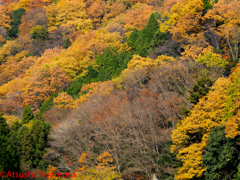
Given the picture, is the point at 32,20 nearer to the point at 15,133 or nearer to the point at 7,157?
the point at 15,133

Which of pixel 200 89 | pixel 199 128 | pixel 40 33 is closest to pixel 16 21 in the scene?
pixel 40 33

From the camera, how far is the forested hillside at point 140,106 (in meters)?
19.2

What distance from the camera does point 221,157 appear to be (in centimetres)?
1711

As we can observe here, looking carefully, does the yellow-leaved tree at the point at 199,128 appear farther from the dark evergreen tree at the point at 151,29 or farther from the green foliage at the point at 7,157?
the dark evergreen tree at the point at 151,29

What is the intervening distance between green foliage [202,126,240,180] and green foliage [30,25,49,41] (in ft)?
170

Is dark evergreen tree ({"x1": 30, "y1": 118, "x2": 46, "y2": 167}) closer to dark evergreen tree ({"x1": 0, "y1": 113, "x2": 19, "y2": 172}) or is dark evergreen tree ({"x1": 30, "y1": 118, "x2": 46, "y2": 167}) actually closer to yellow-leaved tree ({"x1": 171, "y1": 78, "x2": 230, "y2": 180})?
dark evergreen tree ({"x1": 0, "y1": 113, "x2": 19, "y2": 172})

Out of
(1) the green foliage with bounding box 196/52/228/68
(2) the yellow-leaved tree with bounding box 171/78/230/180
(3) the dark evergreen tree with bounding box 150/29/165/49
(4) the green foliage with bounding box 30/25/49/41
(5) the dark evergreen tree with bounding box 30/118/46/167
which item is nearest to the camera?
(2) the yellow-leaved tree with bounding box 171/78/230/180

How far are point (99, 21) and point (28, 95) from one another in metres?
30.4

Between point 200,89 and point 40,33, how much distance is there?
4856 cm

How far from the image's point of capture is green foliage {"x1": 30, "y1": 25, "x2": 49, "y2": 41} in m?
61.6

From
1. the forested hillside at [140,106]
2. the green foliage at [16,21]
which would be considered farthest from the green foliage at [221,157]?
the green foliage at [16,21]

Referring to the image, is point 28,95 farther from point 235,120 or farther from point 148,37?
point 235,120

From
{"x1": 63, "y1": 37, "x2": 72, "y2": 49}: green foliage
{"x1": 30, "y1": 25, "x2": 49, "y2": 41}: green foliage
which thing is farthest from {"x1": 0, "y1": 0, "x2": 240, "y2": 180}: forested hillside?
{"x1": 30, "y1": 25, "x2": 49, "y2": 41}: green foliage

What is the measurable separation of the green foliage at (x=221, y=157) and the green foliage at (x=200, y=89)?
3899mm
